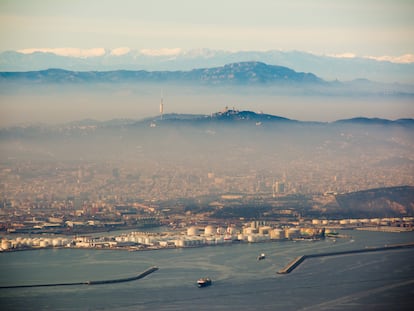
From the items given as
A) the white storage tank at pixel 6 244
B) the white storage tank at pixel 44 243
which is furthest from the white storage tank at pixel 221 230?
the white storage tank at pixel 6 244

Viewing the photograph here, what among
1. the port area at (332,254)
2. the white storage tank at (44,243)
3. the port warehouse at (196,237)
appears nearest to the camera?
the port area at (332,254)

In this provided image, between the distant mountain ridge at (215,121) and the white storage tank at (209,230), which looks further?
the distant mountain ridge at (215,121)

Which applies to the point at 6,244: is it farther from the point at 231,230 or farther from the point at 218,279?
the point at 231,230

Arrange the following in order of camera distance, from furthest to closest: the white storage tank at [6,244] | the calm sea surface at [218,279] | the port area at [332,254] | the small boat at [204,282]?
1. the white storage tank at [6,244]
2. the port area at [332,254]
3. the small boat at [204,282]
4. the calm sea surface at [218,279]

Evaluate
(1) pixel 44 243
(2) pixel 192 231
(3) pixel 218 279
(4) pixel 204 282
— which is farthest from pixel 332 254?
(1) pixel 44 243

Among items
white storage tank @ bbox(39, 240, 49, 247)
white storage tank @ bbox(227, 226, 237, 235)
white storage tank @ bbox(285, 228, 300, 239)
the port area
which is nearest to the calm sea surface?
the port area

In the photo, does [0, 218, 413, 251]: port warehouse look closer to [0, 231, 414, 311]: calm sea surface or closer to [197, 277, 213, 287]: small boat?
[0, 231, 414, 311]: calm sea surface

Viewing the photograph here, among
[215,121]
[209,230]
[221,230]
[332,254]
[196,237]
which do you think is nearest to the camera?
[332,254]

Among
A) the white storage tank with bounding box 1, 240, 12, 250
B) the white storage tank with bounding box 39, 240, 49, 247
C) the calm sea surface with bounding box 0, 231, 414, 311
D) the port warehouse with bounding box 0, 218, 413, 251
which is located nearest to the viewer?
the calm sea surface with bounding box 0, 231, 414, 311

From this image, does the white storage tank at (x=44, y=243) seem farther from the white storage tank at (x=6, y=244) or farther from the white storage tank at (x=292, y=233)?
the white storage tank at (x=292, y=233)
